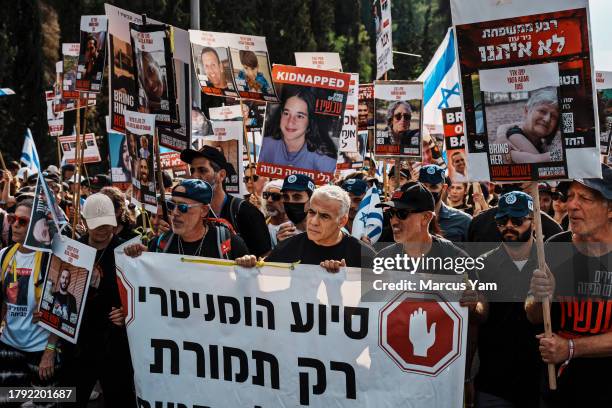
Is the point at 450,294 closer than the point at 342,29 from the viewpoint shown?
Yes

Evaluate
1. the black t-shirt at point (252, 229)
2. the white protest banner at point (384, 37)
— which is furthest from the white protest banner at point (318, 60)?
the black t-shirt at point (252, 229)

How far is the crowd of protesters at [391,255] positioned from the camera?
5008 millimetres

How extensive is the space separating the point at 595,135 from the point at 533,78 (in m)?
0.42

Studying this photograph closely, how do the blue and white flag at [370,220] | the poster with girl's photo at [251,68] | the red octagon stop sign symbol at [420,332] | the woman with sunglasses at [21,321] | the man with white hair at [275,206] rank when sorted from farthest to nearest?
the poster with girl's photo at [251,68] < the man with white hair at [275,206] < the blue and white flag at [370,220] < the woman with sunglasses at [21,321] < the red octagon stop sign symbol at [420,332]

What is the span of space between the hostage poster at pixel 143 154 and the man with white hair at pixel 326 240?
1.20m

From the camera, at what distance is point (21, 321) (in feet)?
22.4

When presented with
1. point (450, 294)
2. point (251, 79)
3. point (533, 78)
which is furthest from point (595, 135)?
point (251, 79)

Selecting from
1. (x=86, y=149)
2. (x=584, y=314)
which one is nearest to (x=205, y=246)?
(x=584, y=314)

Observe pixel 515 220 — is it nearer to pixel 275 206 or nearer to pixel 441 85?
pixel 275 206

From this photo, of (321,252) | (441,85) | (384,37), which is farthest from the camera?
(441,85)

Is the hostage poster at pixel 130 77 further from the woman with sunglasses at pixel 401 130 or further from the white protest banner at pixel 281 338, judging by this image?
the woman with sunglasses at pixel 401 130

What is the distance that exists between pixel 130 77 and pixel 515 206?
305 centimetres

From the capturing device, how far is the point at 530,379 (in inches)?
214

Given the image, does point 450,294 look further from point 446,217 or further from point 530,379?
point 446,217
